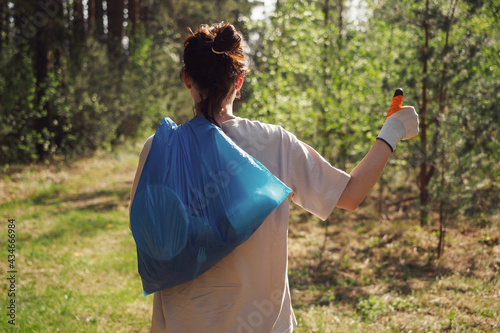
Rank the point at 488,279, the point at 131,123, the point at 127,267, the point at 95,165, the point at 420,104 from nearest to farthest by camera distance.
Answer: the point at 488,279
the point at 127,267
the point at 420,104
the point at 95,165
the point at 131,123

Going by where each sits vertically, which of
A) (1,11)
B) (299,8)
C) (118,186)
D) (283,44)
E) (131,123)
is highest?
(1,11)

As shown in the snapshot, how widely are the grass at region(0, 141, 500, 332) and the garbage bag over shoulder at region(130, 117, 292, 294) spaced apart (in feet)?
8.32

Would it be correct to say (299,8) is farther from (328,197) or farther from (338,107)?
(328,197)

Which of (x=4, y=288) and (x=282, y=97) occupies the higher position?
(x=282, y=97)

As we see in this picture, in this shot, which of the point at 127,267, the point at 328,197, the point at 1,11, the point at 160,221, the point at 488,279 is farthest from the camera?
the point at 1,11

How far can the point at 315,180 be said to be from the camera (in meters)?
1.40

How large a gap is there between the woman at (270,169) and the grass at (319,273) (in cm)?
232

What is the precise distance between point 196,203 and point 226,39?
1.89ft

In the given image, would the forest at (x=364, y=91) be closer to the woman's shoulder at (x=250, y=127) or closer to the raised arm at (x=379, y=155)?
the raised arm at (x=379, y=155)

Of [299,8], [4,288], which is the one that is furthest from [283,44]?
[4,288]

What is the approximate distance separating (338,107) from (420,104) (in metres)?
1.17

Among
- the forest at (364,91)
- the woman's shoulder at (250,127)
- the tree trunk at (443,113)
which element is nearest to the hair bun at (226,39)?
the woman's shoulder at (250,127)

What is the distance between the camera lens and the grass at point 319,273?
3.46 meters

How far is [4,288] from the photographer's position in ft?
13.5
